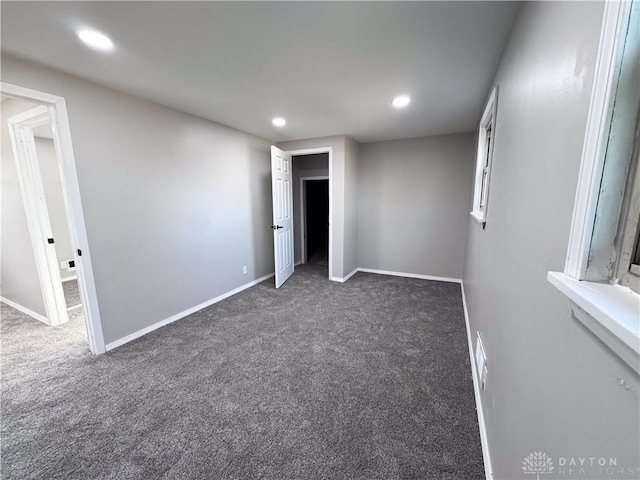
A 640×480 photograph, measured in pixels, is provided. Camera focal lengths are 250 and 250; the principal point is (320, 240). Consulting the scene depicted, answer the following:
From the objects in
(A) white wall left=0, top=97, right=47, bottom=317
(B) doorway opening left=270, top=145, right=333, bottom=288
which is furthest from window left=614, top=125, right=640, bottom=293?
(A) white wall left=0, top=97, right=47, bottom=317

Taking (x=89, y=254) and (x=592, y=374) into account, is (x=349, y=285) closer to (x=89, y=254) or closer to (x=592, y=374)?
(x=89, y=254)

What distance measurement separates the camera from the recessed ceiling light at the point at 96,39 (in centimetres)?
154

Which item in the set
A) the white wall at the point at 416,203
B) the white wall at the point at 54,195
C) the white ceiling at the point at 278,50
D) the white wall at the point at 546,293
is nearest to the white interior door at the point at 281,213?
the white ceiling at the point at 278,50

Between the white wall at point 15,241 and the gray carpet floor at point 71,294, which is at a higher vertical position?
the white wall at point 15,241

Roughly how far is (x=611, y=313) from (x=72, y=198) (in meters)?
3.12

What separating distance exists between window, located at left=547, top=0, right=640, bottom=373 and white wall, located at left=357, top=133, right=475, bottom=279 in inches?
147

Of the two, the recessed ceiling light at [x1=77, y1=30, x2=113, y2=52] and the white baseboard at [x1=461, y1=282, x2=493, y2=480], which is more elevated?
the recessed ceiling light at [x1=77, y1=30, x2=113, y2=52]

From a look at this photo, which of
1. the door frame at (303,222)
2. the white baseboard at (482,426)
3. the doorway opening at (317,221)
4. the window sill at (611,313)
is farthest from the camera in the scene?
the doorway opening at (317,221)

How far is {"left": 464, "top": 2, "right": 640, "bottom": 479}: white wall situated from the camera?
0.50 metres

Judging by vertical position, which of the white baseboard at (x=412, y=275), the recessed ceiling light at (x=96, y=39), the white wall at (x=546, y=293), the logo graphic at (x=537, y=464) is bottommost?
the white baseboard at (x=412, y=275)

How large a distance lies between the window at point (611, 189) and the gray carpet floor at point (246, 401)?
52.1 inches

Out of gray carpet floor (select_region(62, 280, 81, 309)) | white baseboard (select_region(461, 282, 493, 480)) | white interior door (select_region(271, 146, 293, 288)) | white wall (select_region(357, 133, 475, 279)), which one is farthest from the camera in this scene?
white wall (select_region(357, 133, 475, 279))

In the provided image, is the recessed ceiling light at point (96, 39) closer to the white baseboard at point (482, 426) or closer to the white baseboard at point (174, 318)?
the white baseboard at point (174, 318)

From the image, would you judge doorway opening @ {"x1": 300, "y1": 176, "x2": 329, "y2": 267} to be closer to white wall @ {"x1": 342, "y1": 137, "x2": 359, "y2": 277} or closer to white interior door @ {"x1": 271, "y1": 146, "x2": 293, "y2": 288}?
white wall @ {"x1": 342, "y1": 137, "x2": 359, "y2": 277}
